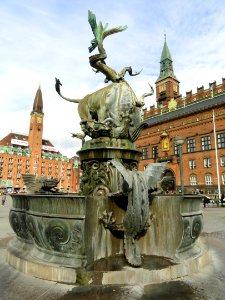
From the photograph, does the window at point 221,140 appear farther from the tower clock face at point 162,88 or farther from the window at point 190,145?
the tower clock face at point 162,88

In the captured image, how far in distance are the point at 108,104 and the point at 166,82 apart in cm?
6631

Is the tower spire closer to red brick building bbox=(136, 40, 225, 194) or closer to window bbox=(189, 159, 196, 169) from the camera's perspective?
red brick building bbox=(136, 40, 225, 194)

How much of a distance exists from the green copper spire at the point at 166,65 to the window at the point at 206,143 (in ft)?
98.1

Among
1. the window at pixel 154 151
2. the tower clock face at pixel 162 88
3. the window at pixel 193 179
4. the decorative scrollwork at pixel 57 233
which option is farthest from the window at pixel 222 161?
the decorative scrollwork at pixel 57 233

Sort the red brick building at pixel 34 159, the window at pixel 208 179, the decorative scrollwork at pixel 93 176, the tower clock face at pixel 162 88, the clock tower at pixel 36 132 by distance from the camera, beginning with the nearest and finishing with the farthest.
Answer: the decorative scrollwork at pixel 93 176
the window at pixel 208 179
the tower clock face at pixel 162 88
the red brick building at pixel 34 159
the clock tower at pixel 36 132

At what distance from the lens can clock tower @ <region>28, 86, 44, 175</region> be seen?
103812mm

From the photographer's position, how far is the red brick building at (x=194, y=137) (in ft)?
140

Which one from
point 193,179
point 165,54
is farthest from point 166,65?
point 193,179

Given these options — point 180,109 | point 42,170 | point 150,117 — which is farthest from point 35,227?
point 42,170

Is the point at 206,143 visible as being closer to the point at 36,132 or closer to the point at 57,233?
the point at 57,233

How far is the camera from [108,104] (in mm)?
6648

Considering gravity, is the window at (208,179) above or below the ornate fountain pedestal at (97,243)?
above

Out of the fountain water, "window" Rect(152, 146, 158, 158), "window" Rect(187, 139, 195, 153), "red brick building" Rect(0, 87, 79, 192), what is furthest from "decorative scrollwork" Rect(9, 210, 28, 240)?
"red brick building" Rect(0, 87, 79, 192)

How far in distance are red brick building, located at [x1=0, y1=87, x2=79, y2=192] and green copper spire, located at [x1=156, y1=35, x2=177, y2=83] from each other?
48.0 meters
